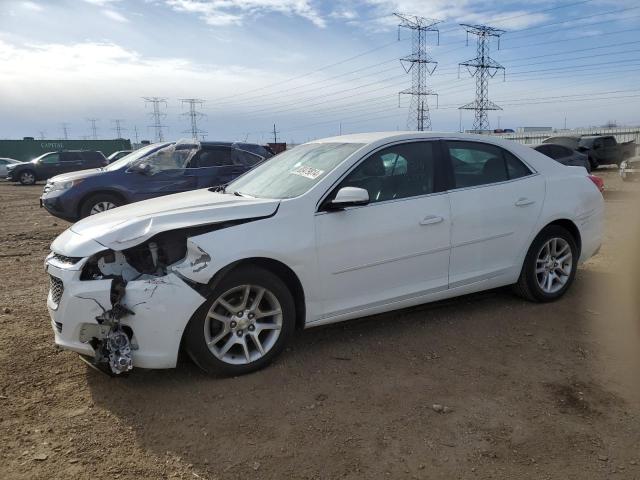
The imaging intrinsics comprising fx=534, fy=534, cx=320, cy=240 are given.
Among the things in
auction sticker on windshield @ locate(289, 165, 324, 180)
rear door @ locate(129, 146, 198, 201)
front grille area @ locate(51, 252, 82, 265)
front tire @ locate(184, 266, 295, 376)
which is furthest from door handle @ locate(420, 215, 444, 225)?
rear door @ locate(129, 146, 198, 201)

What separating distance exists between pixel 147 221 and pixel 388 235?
172 cm

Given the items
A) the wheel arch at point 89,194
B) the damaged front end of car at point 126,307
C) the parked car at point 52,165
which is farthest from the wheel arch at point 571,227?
the parked car at point 52,165

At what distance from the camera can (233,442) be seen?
292 cm

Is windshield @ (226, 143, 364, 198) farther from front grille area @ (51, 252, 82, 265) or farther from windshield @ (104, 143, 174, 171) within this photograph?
windshield @ (104, 143, 174, 171)

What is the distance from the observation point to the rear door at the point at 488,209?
173 inches

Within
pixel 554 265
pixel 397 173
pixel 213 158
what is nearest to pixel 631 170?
pixel 213 158

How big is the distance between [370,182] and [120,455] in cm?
250

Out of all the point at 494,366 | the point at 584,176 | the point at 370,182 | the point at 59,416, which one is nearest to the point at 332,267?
the point at 370,182

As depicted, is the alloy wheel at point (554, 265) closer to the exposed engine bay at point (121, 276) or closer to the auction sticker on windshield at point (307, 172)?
the auction sticker on windshield at point (307, 172)

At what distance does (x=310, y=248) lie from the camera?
12.2 feet

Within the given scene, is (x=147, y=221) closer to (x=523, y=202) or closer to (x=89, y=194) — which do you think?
(x=523, y=202)

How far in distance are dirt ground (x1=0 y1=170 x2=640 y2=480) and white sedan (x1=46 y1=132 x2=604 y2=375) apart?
12.0 inches

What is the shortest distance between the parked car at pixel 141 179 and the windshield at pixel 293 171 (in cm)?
472

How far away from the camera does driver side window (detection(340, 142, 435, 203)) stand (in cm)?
408
